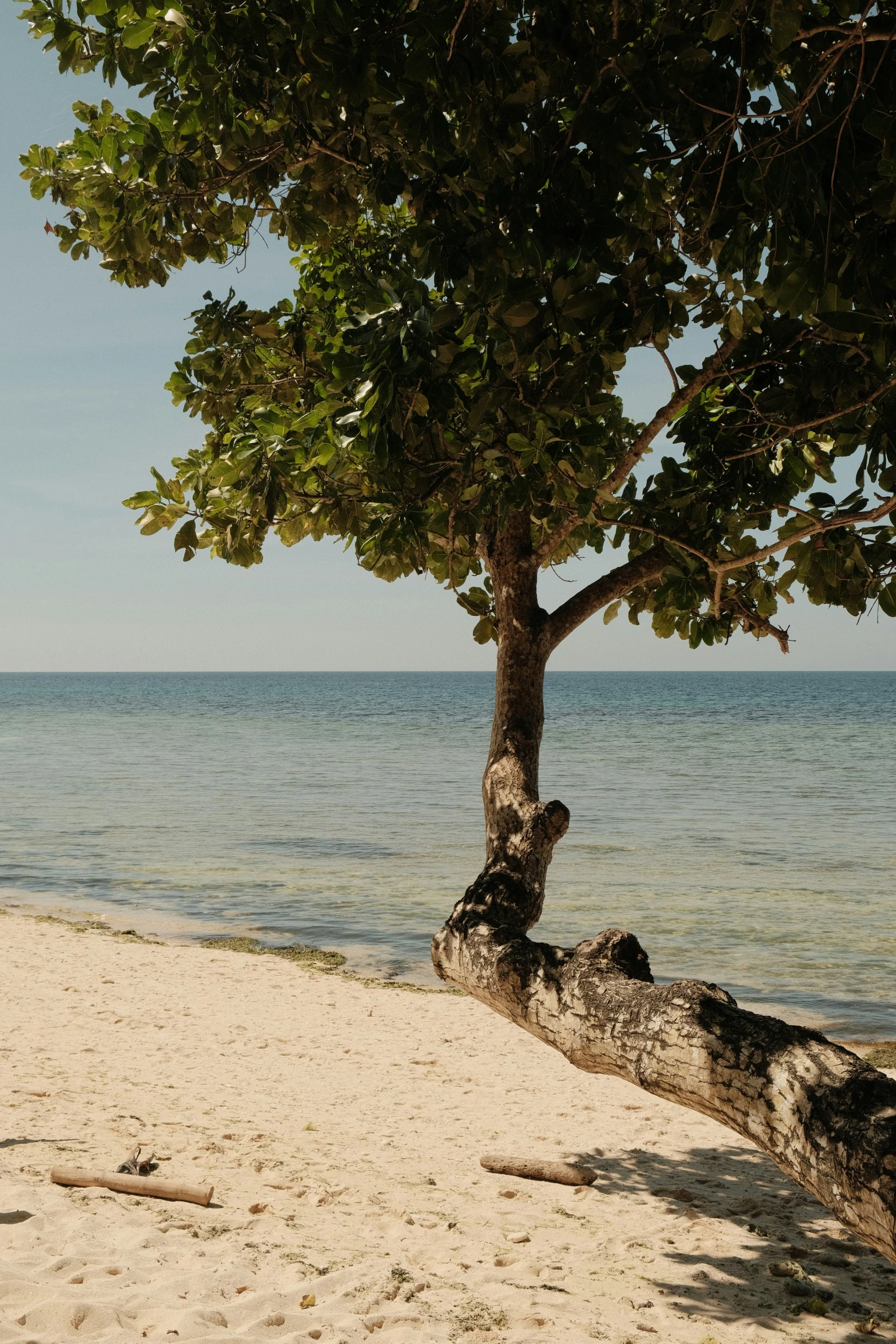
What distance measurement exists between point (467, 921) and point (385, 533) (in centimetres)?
145

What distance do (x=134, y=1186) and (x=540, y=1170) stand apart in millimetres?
2454

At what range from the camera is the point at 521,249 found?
3.22 metres

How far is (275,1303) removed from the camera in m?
4.23

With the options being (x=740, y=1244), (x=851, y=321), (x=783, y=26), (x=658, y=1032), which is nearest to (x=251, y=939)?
(x=740, y=1244)

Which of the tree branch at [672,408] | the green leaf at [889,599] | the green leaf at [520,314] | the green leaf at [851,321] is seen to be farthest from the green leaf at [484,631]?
the green leaf at [851,321]

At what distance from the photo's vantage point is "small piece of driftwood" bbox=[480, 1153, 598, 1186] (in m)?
6.27

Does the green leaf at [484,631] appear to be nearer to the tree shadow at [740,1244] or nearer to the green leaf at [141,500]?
the green leaf at [141,500]

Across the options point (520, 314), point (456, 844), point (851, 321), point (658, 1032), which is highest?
point (520, 314)

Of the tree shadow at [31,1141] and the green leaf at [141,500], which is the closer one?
the green leaf at [141,500]

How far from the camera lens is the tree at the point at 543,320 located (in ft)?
9.82

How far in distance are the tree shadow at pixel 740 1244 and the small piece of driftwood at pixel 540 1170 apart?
0.30 ft

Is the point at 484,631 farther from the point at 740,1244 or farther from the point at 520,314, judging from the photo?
the point at 740,1244

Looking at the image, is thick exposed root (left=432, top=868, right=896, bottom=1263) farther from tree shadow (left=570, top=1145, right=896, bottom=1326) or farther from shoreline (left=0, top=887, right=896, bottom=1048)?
shoreline (left=0, top=887, right=896, bottom=1048)

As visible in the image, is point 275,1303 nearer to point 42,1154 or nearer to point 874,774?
point 42,1154
